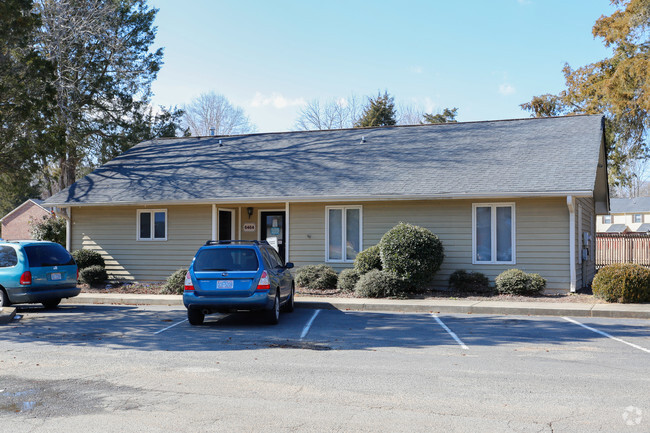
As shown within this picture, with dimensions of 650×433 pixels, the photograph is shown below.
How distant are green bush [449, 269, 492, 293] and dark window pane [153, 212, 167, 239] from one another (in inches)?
392

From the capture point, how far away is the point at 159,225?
20266 millimetres

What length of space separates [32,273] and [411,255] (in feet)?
31.0

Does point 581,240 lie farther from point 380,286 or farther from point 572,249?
point 380,286

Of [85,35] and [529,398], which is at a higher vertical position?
[85,35]

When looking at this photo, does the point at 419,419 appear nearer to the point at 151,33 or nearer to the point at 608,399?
the point at 608,399

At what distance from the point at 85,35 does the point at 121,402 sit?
28.8 metres

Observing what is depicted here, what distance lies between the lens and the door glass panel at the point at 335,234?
18.5m

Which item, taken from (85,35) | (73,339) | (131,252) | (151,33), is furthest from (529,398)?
(151,33)

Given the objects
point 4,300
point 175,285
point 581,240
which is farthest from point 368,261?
point 4,300

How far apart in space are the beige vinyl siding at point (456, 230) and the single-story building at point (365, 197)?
3cm

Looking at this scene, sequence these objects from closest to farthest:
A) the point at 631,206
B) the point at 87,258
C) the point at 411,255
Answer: the point at 411,255
the point at 87,258
the point at 631,206

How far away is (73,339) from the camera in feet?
33.9

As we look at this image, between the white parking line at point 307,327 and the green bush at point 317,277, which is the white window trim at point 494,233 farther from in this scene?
the white parking line at point 307,327

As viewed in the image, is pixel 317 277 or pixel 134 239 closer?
pixel 317 277
